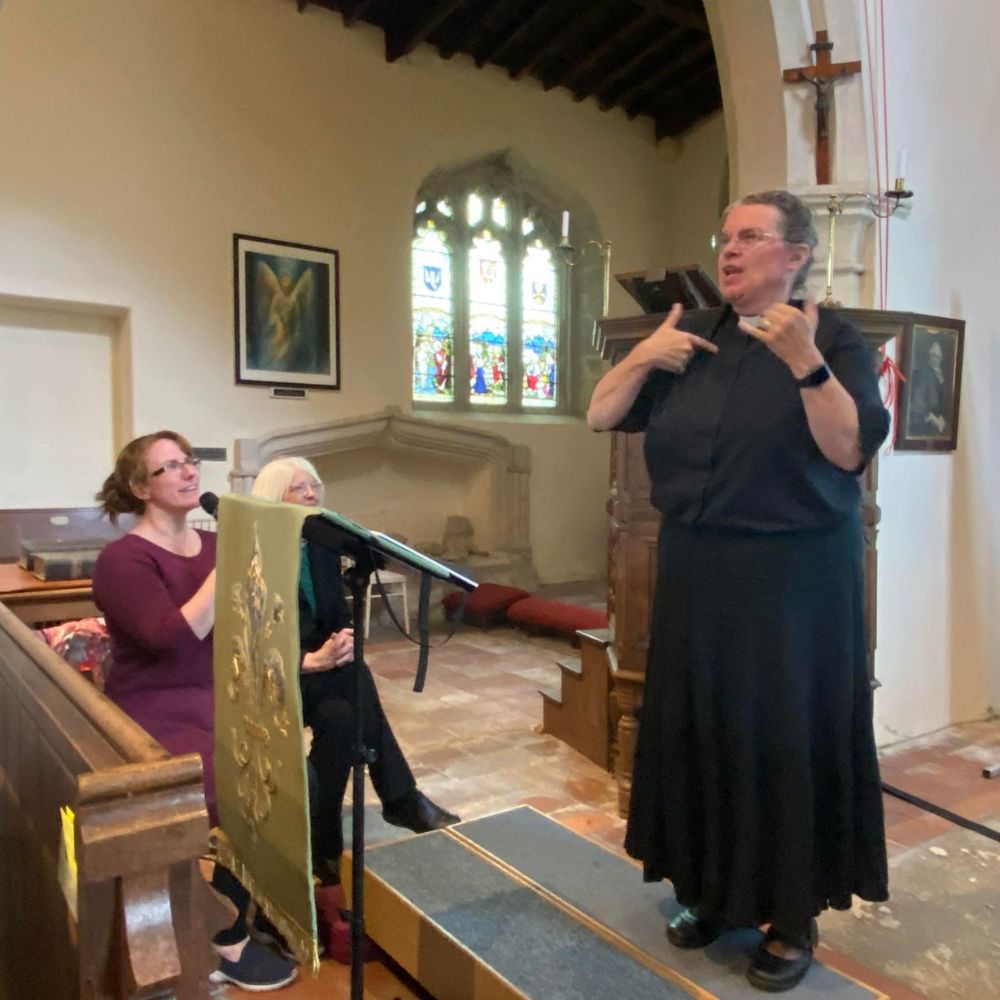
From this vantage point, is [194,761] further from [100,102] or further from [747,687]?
[100,102]

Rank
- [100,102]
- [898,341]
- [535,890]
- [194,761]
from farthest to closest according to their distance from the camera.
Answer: [100,102]
[898,341]
[535,890]
[194,761]

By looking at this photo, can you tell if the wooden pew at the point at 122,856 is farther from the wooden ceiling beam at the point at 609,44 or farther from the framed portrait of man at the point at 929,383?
the wooden ceiling beam at the point at 609,44

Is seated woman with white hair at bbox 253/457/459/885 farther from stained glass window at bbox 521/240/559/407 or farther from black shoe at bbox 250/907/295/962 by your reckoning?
stained glass window at bbox 521/240/559/407

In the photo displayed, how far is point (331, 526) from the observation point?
145 cm

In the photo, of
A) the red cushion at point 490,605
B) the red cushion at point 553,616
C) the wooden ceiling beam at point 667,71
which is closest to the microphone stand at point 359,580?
the red cushion at point 553,616

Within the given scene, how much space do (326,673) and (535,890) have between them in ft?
2.41

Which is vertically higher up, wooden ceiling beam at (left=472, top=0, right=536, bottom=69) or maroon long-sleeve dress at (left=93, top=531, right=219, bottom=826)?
wooden ceiling beam at (left=472, top=0, right=536, bottom=69)

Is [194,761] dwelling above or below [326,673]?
above

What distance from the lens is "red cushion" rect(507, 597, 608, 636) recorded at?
19.5ft

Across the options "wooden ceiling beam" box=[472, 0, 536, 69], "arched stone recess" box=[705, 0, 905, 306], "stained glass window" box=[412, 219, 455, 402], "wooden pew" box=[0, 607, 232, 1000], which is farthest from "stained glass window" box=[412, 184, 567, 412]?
"wooden pew" box=[0, 607, 232, 1000]

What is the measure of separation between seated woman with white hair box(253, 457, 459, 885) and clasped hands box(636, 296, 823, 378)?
3.21ft

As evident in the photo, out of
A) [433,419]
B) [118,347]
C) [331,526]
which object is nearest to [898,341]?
[331,526]

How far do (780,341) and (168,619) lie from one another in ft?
4.46

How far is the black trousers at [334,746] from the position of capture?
228 cm
